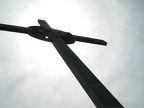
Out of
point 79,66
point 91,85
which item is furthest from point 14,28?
point 91,85

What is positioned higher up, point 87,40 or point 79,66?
point 87,40

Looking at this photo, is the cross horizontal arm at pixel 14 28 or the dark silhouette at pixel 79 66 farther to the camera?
the cross horizontal arm at pixel 14 28

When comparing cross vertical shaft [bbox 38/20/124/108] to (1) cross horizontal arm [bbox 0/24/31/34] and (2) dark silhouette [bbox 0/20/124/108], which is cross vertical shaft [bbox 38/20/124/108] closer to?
(2) dark silhouette [bbox 0/20/124/108]

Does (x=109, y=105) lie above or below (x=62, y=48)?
below

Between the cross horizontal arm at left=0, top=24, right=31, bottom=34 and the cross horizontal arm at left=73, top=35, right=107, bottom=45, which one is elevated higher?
the cross horizontal arm at left=0, top=24, right=31, bottom=34

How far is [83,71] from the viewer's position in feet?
12.2

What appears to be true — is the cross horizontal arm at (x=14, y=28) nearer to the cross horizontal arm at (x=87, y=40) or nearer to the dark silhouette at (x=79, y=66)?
the dark silhouette at (x=79, y=66)

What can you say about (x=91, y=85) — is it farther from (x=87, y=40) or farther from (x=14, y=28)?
(x=87, y=40)

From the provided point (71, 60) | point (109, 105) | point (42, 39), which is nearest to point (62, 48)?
point (71, 60)

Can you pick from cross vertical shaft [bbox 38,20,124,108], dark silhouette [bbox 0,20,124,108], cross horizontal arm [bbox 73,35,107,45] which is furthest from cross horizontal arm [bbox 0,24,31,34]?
cross vertical shaft [bbox 38,20,124,108]

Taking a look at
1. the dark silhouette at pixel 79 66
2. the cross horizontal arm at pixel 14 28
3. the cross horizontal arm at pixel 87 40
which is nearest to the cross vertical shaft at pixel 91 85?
the dark silhouette at pixel 79 66

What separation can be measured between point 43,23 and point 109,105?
5183 millimetres

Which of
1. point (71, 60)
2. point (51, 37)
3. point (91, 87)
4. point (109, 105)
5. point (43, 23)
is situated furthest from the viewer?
point (43, 23)

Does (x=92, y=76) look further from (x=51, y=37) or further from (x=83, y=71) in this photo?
(x=51, y=37)
